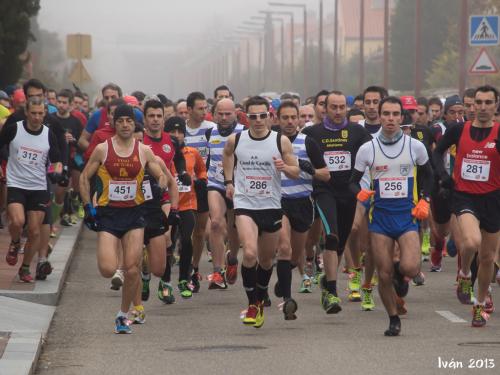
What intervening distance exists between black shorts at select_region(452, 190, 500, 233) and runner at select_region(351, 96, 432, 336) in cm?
62

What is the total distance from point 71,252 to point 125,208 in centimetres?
730

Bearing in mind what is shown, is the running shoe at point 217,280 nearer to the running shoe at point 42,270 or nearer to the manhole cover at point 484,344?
the running shoe at point 42,270

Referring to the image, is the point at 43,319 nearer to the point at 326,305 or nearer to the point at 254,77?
the point at 326,305

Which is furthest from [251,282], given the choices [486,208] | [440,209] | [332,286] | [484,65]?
[484,65]

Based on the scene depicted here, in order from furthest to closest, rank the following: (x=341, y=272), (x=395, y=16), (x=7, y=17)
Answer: (x=395, y=16), (x=7, y=17), (x=341, y=272)

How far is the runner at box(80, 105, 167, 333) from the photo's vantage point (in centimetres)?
1248

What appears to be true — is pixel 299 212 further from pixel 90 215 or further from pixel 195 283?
pixel 90 215

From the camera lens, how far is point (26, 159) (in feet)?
51.1

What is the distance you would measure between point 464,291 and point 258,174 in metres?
2.64

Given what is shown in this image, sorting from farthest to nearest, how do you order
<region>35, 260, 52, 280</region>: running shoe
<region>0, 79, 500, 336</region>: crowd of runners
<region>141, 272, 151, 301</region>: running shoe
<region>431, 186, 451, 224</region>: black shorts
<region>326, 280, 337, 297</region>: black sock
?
<region>431, 186, 451, 224</region>: black shorts, <region>35, 260, 52, 280</region>: running shoe, <region>141, 272, 151, 301</region>: running shoe, <region>326, 280, 337, 297</region>: black sock, <region>0, 79, 500, 336</region>: crowd of runners

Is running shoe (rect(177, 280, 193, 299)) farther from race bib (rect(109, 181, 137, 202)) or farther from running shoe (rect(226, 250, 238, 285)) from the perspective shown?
race bib (rect(109, 181, 137, 202))

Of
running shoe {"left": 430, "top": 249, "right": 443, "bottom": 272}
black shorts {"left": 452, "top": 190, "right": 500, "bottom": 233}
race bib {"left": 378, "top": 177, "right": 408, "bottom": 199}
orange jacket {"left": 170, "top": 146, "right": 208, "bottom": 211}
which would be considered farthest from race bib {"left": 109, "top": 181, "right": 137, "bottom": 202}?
running shoe {"left": 430, "top": 249, "right": 443, "bottom": 272}

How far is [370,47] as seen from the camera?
15375 centimetres

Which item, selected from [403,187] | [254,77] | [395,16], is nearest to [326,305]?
[403,187]
